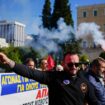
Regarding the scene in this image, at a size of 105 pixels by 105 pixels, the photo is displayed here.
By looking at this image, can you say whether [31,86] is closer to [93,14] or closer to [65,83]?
[65,83]

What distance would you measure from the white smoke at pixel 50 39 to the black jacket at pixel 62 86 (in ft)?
56.0

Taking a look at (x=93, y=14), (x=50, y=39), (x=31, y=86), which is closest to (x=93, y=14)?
(x=93, y=14)

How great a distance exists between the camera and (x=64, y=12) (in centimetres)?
Answer: 4094

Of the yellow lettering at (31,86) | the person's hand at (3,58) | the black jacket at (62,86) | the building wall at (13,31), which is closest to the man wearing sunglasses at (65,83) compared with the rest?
the black jacket at (62,86)

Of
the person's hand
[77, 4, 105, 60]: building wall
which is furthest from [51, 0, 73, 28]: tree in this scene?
[77, 4, 105, 60]: building wall

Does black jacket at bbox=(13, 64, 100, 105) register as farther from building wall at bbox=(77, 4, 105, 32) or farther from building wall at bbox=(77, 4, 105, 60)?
building wall at bbox=(77, 4, 105, 32)

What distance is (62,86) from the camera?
4.67 meters

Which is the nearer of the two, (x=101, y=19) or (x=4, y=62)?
(x=4, y=62)

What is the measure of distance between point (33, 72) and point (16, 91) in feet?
8.06

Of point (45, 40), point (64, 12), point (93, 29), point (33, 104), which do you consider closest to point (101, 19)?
point (64, 12)

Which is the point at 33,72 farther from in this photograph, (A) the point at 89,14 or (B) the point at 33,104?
(A) the point at 89,14

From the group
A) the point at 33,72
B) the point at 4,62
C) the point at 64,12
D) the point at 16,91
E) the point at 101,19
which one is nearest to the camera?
the point at 4,62

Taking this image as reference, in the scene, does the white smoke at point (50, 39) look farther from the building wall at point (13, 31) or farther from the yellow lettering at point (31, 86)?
the building wall at point (13, 31)

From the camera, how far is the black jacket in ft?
15.2
